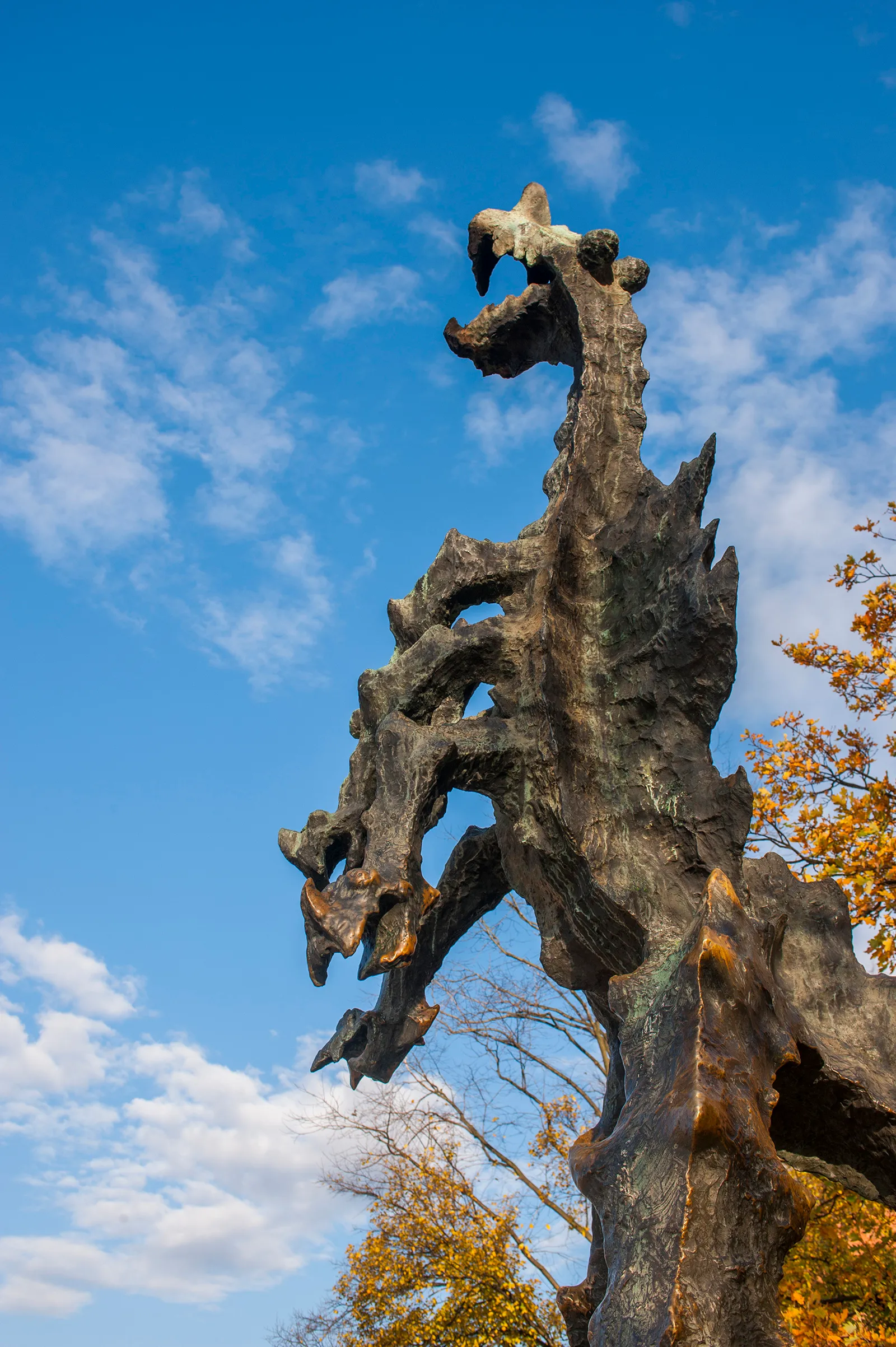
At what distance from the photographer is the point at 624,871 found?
440 cm

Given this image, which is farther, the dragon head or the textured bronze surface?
the dragon head

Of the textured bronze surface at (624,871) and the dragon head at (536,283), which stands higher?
the dragon head at (536,283)

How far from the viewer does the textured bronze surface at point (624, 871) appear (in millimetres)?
3109

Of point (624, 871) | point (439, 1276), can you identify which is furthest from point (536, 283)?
point (439, 1276)

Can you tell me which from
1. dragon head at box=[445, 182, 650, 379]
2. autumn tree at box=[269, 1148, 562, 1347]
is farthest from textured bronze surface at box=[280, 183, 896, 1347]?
autumn tree at box=[269, 1148, 562, 1347]

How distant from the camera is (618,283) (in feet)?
19.2

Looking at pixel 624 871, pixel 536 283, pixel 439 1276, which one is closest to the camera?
pixel 624 871

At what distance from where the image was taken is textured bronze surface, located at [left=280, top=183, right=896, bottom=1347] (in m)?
3.11

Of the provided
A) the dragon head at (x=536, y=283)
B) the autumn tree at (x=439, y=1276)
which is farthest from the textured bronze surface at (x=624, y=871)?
the autumn tree at (x=439, y=1276)

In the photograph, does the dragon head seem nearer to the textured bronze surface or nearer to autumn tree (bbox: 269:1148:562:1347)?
the textured bronze surface

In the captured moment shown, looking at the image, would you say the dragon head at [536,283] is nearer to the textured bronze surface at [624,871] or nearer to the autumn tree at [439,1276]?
the textured bronze surface at [624,871]

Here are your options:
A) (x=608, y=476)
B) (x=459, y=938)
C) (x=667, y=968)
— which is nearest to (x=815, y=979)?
(x=667, y=968)

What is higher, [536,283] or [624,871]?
[536,283]

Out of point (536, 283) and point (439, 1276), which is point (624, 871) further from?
point (439, 1276)
